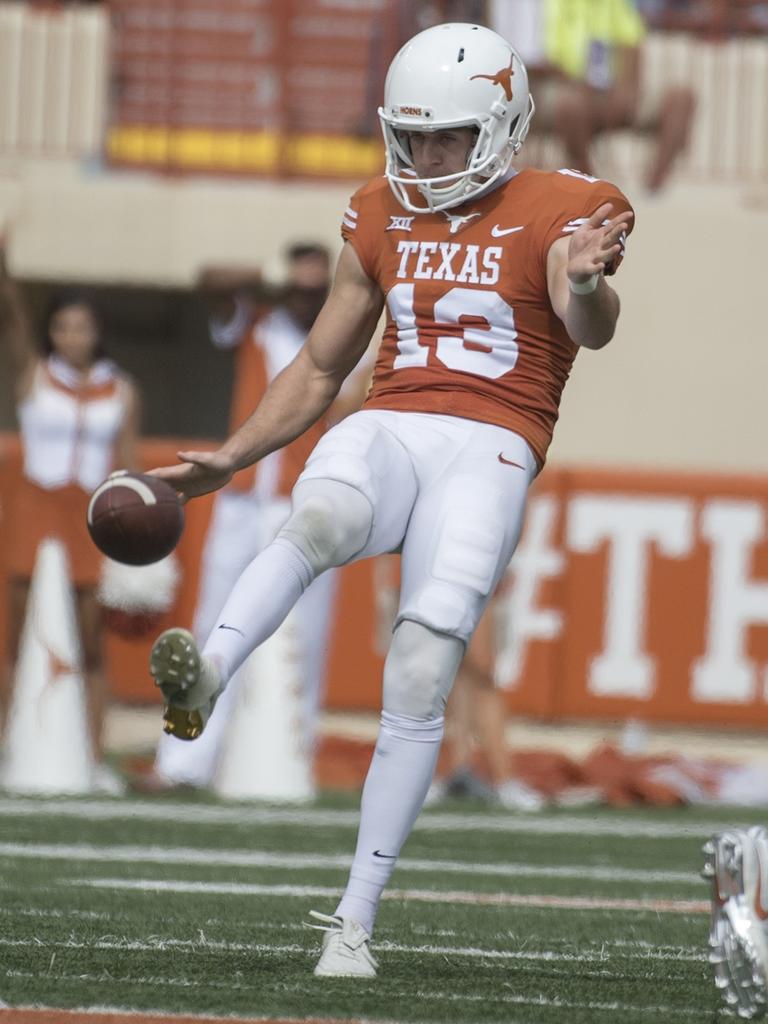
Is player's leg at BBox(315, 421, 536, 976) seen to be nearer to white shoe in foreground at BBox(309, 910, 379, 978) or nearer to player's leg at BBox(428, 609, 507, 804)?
white shoe in foreground at BBox(309, 910, 379, 978)

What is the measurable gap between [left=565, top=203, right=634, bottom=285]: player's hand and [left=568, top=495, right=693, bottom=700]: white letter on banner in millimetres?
6337

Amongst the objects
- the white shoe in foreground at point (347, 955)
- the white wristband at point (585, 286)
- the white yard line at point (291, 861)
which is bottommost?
the white yard line at point (291, 861)

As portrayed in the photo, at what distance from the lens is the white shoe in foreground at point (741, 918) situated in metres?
3.39

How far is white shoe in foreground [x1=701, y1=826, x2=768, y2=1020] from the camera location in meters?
3.39

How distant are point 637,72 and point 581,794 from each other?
646cm

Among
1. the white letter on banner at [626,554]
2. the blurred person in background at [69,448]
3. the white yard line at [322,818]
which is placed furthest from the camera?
the white letter on banner at [626,554]

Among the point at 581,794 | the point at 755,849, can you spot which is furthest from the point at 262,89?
the point at 755,849

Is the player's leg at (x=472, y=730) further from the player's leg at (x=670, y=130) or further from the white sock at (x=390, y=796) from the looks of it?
the player's leg at (x=670, y=130)

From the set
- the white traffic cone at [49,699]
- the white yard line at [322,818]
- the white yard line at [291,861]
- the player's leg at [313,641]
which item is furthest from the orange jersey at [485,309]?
the white traffic cone at [49,699]

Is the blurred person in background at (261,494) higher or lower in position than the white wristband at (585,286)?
lower

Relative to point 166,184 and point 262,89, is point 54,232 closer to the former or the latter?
point 166,184

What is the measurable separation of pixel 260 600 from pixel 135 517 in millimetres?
420

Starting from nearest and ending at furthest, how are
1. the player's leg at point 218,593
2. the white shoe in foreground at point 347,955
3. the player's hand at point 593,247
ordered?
the white shoe in foreground at point 347,955, the player's hand at point 593,247, the player's leg at point 218,593

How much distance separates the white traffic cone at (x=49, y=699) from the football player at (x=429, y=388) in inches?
150
